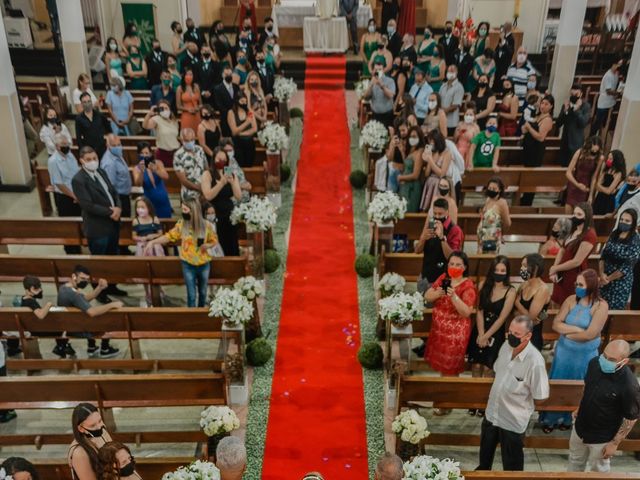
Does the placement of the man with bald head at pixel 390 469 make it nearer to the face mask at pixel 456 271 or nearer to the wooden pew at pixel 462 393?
the wooden pew at pixel 462 393

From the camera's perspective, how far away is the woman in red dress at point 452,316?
5.84 m

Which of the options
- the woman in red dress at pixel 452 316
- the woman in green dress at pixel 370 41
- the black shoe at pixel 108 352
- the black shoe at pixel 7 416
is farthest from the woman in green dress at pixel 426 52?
the black shoe at pixel 7 416

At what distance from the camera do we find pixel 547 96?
1013 cm

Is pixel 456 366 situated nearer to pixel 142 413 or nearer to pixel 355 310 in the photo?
pixel 355 310

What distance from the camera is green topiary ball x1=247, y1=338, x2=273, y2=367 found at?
7123 millimetres

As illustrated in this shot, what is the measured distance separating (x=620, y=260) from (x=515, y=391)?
259 centimetres

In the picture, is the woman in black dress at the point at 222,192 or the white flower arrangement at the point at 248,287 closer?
the white flower arrangement at the point at 248,287

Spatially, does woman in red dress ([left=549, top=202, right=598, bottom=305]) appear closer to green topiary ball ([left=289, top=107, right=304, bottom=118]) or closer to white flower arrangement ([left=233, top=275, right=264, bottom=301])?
white flower arrangement ([left=233, top=275, right=264, bottom=301])

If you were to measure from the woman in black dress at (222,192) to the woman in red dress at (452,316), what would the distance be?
3127 millimetres

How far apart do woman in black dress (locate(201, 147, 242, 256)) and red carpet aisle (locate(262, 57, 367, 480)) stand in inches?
41.6

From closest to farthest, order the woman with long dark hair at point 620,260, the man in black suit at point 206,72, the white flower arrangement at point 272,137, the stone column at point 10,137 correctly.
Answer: the woman with long dark hair at point 620,260 → the white flower arrangement at point 272,137 → the stone column at point 10,137 → the man in black suit at point 206,72

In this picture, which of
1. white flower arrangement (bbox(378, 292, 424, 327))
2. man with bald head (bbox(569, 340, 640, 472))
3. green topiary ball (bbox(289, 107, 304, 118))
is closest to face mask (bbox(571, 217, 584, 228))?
white flower arrangement (bbox(378, 292, 424, 327))

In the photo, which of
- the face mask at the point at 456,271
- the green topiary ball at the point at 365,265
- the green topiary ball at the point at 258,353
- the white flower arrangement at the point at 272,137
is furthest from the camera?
the white flower arrangement at the point at 272,137

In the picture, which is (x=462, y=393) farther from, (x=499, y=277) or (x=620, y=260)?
(x=620, y=260)
